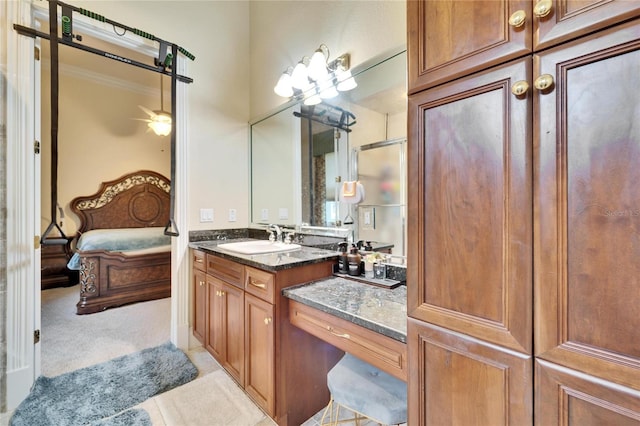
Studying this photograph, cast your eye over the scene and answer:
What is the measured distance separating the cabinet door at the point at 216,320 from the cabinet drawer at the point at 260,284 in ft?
1.23

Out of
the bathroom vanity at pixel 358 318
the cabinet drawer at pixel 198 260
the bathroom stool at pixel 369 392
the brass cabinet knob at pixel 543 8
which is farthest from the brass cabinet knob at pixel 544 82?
the cabinet drawer at pixel 198 260

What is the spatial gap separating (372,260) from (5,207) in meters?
2.27

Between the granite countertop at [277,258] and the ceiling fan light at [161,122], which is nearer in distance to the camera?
the granite countertop at [277,258]

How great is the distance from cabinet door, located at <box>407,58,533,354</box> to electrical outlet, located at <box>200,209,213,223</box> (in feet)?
6.92

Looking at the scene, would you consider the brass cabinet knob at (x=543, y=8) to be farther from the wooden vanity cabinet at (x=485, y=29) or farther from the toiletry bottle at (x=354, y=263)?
the toiletry bottle at (x=354, y=263)

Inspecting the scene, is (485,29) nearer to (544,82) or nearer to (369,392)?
(544,82)

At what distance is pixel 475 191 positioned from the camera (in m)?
0.75

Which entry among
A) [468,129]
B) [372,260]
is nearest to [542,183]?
[468,129]

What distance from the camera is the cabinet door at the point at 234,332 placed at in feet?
5.66

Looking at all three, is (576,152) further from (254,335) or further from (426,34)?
(254,335)

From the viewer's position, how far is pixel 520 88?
2.19ft

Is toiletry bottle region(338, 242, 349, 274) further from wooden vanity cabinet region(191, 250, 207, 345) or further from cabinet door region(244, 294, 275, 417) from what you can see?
wooden vanity cabinet region(191, 250, 207, 345)

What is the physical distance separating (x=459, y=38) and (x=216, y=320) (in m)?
2.14

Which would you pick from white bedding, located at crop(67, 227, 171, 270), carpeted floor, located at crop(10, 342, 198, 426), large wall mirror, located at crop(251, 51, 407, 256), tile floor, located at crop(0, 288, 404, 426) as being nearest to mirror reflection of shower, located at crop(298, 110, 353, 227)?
large wall mirror, located at crop(251, 51, 407, 256)
